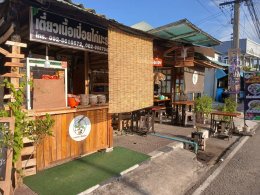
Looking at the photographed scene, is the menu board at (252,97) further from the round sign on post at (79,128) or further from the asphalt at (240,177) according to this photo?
the round sign on post at (79,128)

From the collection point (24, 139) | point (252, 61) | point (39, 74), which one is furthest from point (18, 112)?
point (252, 61)

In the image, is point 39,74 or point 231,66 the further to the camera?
point 231,66

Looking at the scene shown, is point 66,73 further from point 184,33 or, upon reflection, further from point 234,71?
point 234,71

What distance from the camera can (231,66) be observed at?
39.4 ft

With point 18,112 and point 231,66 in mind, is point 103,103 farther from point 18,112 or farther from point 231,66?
point 231,66

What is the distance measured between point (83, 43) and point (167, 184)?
386cm

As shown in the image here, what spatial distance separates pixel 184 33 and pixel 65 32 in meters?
4.55

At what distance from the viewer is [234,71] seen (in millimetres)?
12000

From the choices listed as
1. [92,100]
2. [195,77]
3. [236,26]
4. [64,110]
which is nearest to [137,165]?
[92,100]

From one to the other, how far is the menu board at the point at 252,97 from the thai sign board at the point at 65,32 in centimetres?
817

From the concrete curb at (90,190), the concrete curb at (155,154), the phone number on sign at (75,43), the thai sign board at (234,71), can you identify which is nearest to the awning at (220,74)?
the thai sign board at (234,71)

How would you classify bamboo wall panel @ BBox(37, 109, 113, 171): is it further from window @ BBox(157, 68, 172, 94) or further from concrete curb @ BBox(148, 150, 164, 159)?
window @ BBox(157, 68, 172, 94)

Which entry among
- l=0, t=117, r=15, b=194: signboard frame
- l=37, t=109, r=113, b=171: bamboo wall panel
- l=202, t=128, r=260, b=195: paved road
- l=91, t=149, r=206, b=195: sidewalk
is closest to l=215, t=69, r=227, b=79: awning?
l=202, t=128, r=260, b=195: paved road

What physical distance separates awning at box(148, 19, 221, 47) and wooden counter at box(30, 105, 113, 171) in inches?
130
